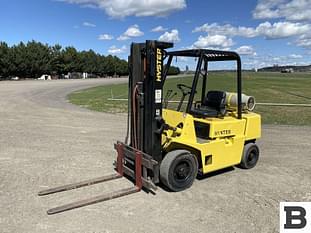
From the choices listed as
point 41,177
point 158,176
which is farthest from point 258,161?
point 41,177

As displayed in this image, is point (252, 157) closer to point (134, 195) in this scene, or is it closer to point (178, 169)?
point (178, 169)

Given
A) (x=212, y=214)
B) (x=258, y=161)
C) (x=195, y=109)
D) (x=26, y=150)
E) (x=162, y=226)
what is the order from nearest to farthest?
(x=162, y=226) < (x=212, y=214) < (x=195, y=109) < (x=258, y=161) < (x=26, y=150)

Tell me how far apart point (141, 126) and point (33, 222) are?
7.22 feet

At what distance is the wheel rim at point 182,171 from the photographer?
5.42 m

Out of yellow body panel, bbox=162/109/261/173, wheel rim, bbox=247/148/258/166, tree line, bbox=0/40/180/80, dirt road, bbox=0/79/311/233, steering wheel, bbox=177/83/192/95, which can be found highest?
tree line, bbox=0/40/180/80

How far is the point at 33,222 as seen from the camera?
4.32 meters

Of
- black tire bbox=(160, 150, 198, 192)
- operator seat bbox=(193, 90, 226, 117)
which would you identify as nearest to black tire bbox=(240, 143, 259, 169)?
operator seat bbox=(193, 90, 226, 117)

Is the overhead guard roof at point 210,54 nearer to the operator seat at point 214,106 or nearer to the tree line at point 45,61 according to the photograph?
the operator seat at point 214,106

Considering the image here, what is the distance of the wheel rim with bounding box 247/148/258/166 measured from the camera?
22.0 feet

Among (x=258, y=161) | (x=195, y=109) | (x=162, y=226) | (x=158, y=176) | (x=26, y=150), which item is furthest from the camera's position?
(x=26, y=150)

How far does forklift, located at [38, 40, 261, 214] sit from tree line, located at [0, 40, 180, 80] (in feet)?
200

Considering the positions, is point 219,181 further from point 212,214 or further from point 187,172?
point 212,214

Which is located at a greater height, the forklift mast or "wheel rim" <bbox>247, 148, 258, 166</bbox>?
the forklift mast

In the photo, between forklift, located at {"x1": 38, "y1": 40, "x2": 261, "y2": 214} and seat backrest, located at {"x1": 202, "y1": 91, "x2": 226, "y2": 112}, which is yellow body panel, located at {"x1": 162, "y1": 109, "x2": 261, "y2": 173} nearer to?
forklift, located at {"x1": 38, "y1": 40, "x2": 261, "y2": 214}
